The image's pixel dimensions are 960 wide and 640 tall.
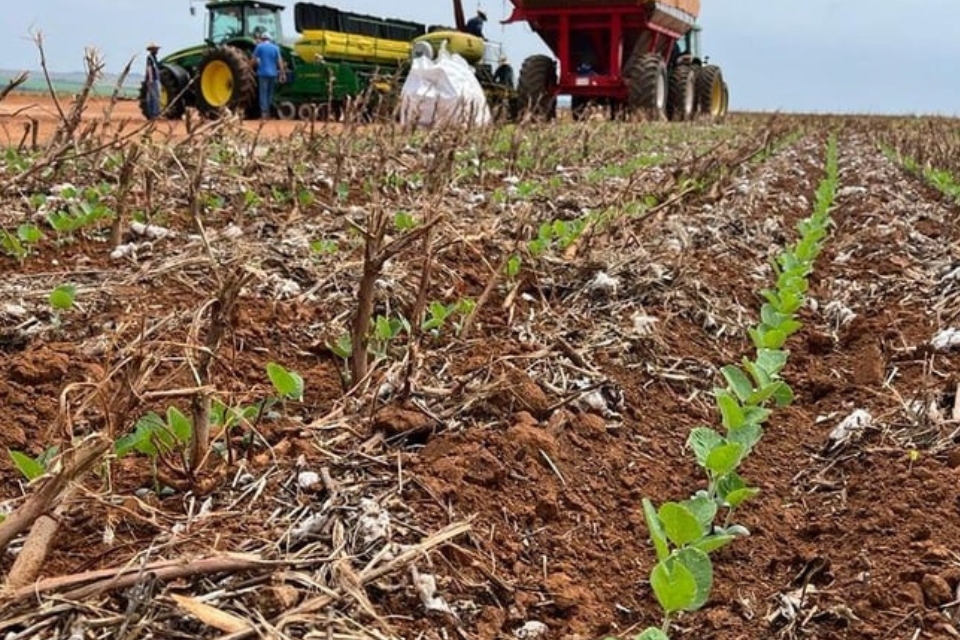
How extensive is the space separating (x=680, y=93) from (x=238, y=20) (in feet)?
26.5

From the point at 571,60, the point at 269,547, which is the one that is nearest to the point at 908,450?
the point at 269,547

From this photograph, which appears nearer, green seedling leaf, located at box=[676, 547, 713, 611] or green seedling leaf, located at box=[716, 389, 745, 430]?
green seedling leaf, located at box=[676, 547, 713, 611]

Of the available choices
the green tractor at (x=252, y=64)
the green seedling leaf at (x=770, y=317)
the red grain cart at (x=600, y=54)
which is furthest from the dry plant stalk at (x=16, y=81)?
the red grain cart at (x=600, y=54)

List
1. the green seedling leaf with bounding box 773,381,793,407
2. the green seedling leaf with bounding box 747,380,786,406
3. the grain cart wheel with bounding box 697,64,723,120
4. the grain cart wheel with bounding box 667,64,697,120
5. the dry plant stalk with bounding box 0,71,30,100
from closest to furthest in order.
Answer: the dry plant stalk with bounding box 0,71,30,100 → the green seedling leaf with bounding box 747,380,786,406 → the green seedling leaf with bounding box 773,381,793,407 → the grain cart wheel with bounding box 667,64,697,120 → the grain cart wheel with bounding box 697,64,723,120

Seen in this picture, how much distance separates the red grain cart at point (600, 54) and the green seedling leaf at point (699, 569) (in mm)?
14690

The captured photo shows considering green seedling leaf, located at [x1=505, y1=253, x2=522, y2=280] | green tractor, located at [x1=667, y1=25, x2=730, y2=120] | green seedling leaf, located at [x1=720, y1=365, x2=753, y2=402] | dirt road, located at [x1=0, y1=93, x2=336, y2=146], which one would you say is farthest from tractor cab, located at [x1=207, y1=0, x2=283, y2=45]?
green seedling leaf, located at [x1=720, y1=365, x2=753, y2=402]

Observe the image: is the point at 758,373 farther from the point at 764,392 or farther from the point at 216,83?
the point at 216,83

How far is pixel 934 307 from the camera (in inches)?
152

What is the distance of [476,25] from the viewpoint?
810 inches

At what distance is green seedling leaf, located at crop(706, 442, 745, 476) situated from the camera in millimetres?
1980

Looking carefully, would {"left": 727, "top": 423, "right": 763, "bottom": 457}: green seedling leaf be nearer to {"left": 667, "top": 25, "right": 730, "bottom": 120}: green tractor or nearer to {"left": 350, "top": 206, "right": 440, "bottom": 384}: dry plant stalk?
{"left": 350, "top": 206, "right": 440, "bottom": 384}: dry plant stalk

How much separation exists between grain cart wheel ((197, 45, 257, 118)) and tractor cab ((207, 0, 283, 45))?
2.79 ft

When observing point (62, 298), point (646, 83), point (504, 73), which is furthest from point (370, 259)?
point (504, 73)

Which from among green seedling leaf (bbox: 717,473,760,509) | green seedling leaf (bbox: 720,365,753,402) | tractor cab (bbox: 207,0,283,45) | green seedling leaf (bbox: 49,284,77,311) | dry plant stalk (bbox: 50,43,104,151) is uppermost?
tractor cab (bbox: 207,0,283,45)
